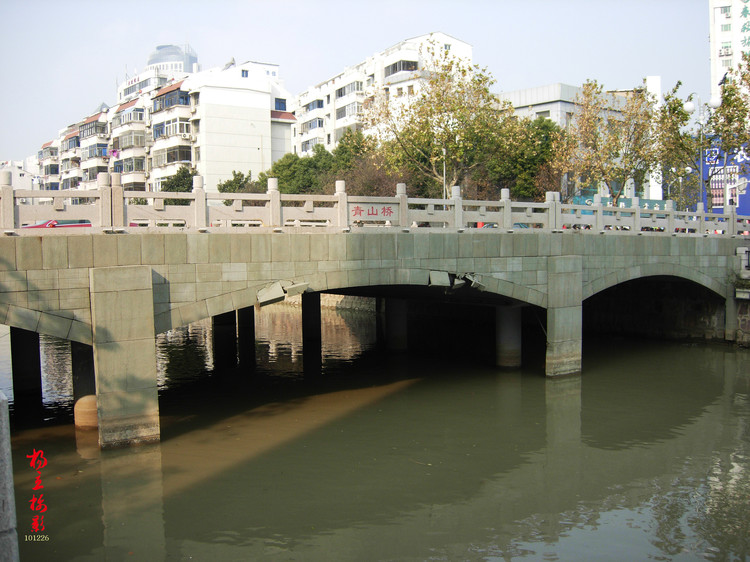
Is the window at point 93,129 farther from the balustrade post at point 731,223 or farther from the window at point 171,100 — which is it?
the balustrade post at point 731,223

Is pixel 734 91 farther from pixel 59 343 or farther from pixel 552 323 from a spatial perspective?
pixel 59 343

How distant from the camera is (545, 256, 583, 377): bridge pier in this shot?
53.7ft

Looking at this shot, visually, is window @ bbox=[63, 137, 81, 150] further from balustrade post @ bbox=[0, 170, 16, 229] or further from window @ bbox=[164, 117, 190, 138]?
balustrade post @ bbox=[0, 170, 16, 229]

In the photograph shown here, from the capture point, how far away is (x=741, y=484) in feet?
34.0

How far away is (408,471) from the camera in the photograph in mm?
10711

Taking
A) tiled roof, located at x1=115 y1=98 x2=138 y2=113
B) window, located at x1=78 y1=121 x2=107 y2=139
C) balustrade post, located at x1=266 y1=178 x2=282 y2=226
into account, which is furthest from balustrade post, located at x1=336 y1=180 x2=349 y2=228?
window, located at x1=78 y1=121 x2=107 y2=139

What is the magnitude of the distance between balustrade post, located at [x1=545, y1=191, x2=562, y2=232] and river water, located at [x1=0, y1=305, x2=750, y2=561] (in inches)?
157

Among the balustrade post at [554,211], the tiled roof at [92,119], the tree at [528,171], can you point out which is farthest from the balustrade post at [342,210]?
the tiled roof at [92,119]

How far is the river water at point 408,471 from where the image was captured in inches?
329

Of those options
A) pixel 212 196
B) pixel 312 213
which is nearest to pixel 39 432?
pixel 212 196

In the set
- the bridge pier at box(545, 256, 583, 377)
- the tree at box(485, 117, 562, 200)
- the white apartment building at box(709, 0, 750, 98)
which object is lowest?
the bridge pier at box(545, 256, 583, 377)

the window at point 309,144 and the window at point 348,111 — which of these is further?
the window at point 309,144

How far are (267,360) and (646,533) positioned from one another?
14.1 meters

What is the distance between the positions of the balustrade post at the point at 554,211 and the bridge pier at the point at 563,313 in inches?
35.0
